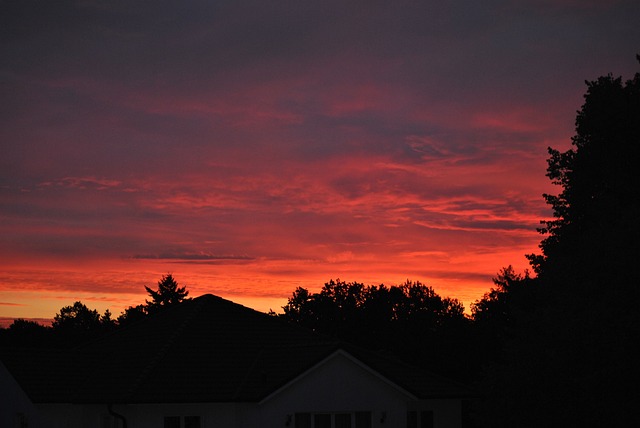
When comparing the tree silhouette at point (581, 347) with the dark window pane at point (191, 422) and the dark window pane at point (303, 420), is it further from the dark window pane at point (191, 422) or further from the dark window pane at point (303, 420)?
the dark window pane at point (191, 422)

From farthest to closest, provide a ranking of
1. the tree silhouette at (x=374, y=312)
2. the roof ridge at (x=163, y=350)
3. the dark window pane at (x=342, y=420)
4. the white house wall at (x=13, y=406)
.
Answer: the tree silhouette at (x=374, y=312), the white house wall at (x=13, y=406), the dark window pane at (x=342, y=420), the roof ridge at (x=163, y=350)

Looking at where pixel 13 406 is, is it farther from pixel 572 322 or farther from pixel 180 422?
pixel 572 322

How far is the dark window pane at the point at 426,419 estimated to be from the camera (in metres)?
42.8

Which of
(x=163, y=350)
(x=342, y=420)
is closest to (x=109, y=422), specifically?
(x=163, y=350)

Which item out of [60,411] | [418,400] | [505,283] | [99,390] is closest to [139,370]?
[99,390]

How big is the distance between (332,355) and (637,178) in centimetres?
2009

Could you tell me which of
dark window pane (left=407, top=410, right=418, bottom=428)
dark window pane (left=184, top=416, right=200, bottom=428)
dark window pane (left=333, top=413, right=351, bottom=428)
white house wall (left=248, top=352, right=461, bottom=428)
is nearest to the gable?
white house wall (left=248, top=352, right=461, bottom=428)

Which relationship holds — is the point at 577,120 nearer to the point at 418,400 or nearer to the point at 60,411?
the point at 418,400

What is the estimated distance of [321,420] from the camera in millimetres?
37344

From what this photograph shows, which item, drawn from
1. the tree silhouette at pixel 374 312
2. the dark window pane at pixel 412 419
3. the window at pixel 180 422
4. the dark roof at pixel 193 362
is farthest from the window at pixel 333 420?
the tree silhouette at pixel 374 312

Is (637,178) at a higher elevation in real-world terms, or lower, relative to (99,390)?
higher

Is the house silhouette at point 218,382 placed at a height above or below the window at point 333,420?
above

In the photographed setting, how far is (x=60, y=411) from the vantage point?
131ft

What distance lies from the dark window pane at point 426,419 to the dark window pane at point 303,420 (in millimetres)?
7724
